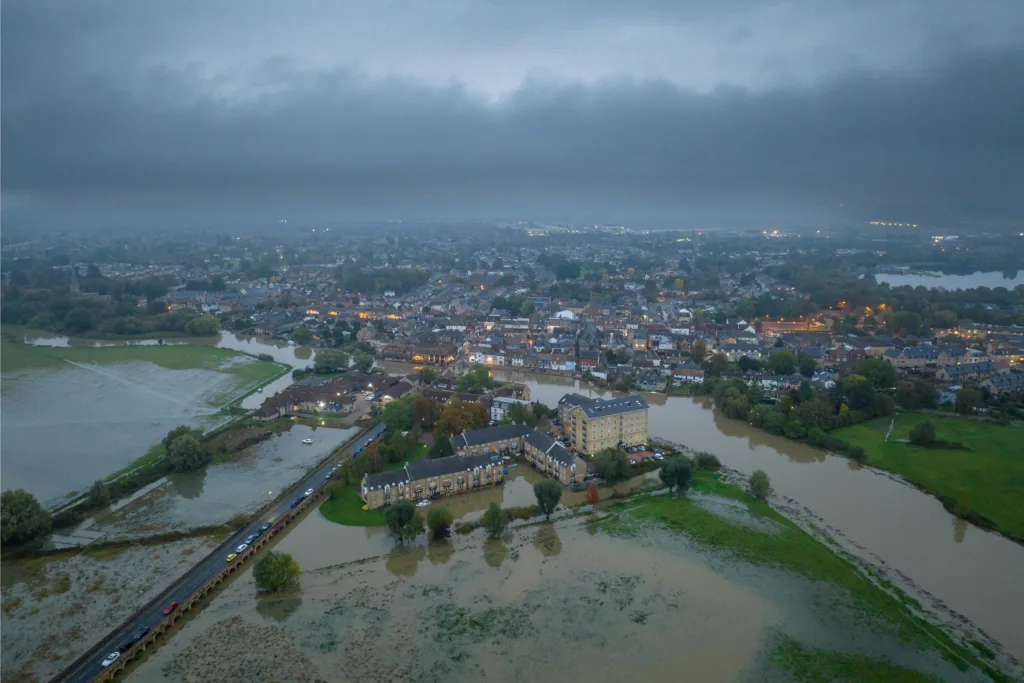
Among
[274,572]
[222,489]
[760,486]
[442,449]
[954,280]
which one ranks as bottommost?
[222,489]

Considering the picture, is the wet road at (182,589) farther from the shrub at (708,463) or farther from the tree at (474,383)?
the shrub at (708,463)

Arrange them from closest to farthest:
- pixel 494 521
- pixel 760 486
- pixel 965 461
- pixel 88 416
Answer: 1. pixel 494 521
2. pixel 760 486
3. pixel 965 461
4. pixel 88 416

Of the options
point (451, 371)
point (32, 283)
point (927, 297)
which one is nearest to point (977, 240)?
point (927, 297)

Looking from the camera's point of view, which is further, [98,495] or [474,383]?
[474,383]

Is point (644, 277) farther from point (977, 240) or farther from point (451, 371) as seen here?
point (977, 240)

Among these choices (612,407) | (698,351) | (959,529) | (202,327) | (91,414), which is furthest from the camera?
(202,327)

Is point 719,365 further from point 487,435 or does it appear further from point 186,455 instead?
point 186,455

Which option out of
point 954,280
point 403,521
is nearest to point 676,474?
point 403,521
